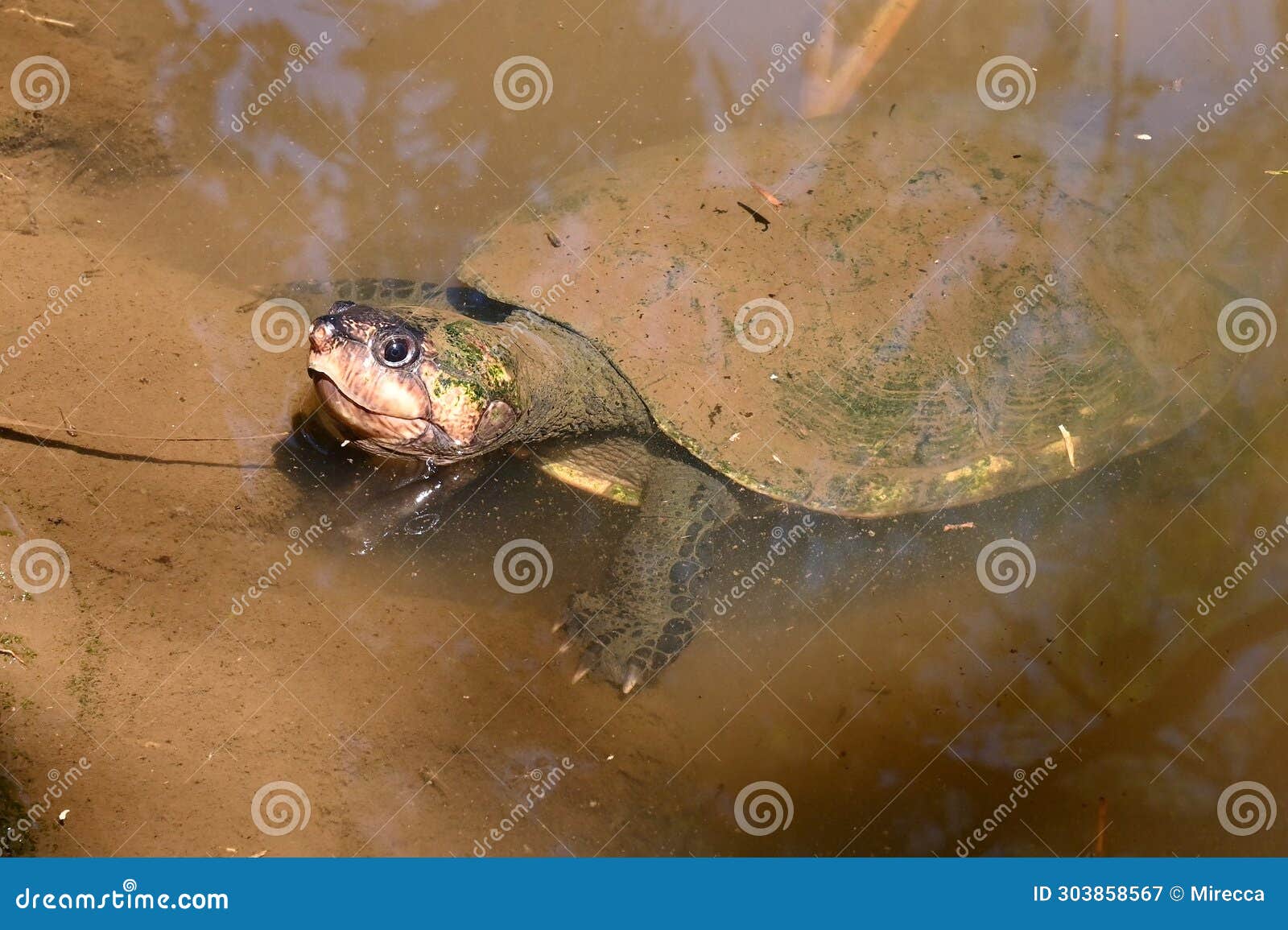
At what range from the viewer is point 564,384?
4016 millimetres

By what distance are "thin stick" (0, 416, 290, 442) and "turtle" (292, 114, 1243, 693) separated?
1.27ft

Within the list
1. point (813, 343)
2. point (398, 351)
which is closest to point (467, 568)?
point (398, 351)

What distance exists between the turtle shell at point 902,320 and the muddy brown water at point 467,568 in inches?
9.3

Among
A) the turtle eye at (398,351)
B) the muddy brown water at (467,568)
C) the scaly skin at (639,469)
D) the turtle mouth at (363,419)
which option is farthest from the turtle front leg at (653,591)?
the turtle eye at (398,351)

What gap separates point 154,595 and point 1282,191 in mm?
6488

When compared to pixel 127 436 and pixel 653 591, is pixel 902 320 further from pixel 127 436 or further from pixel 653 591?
pixel 127 436

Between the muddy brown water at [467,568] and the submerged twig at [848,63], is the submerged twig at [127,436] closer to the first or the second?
the muddy brown water at [467,568]

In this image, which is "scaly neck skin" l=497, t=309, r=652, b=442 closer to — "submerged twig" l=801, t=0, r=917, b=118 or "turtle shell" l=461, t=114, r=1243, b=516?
"turtle shell" l=461, t=114, r=1243, b=516

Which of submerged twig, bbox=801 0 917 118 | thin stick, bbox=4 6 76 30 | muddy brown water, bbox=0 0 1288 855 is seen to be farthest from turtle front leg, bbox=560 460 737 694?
thin stick, bbox=4 6 76 30

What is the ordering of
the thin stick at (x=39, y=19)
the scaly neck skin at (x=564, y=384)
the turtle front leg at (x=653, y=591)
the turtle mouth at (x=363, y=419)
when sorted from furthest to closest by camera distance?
the thin stick at (x=39, y=19) < the scaly neck skin at (x=564, y=384) < the turtle front leg at (x=653, y=591) < the turtle mouth at (x=363, y=419)

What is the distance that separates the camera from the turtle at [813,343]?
137 inches

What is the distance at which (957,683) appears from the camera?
12.3 ft

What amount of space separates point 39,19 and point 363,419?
353cm

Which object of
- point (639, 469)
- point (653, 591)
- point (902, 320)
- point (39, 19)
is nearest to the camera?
point (902, 320)
